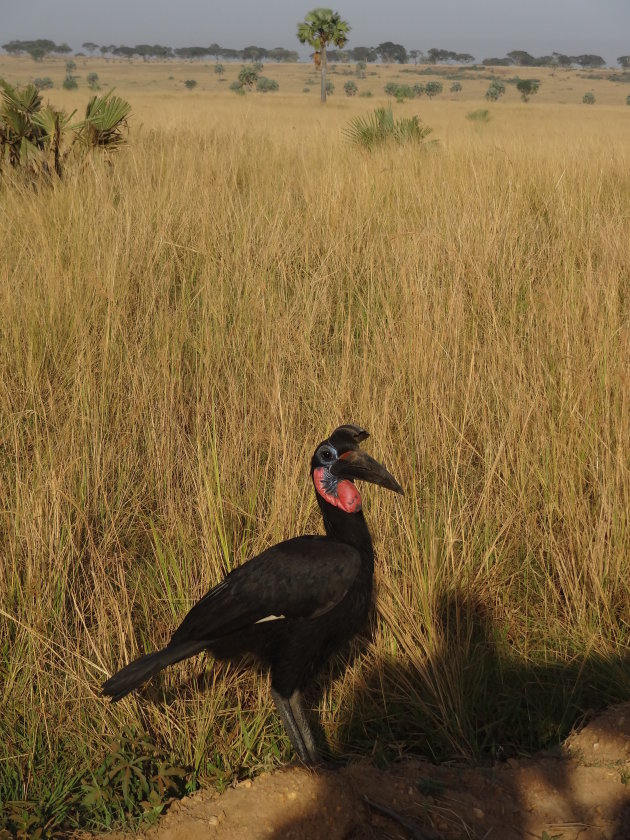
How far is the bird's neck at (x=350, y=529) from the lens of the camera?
2305 millimetres

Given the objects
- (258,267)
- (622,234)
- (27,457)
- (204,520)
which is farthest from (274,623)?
(622,234)

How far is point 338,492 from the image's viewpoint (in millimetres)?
2316

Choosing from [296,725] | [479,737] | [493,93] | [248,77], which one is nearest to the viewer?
[296,725]

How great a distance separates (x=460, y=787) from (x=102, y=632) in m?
1.12

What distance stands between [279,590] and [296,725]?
0.43m

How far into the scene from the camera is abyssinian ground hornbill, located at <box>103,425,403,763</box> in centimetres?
217

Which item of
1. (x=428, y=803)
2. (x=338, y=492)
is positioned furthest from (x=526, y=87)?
(x=428, y=803)

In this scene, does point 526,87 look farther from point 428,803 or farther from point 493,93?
point 428,803

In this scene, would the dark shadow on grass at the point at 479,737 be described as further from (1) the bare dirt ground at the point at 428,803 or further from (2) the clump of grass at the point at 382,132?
(2) the clump of grass at the point at 382,132

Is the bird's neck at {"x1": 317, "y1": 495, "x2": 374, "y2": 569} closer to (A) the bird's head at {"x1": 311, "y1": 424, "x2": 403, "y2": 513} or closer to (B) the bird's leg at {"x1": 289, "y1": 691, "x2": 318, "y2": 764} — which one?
(A) the bird's head at {"x1": 311, "y1": 424, "x2": 403, "y2": 513}

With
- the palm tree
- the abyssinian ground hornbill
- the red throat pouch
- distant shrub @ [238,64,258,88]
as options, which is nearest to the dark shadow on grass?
the abyssinian ground hornbill

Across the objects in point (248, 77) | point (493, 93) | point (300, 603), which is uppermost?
point (248, 77)

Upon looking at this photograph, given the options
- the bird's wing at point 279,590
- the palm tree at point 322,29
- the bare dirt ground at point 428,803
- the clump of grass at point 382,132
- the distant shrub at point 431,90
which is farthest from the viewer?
the distant shrub at point 431,90

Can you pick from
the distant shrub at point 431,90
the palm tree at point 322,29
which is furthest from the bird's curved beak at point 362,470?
the distant shrub at point 431,90
